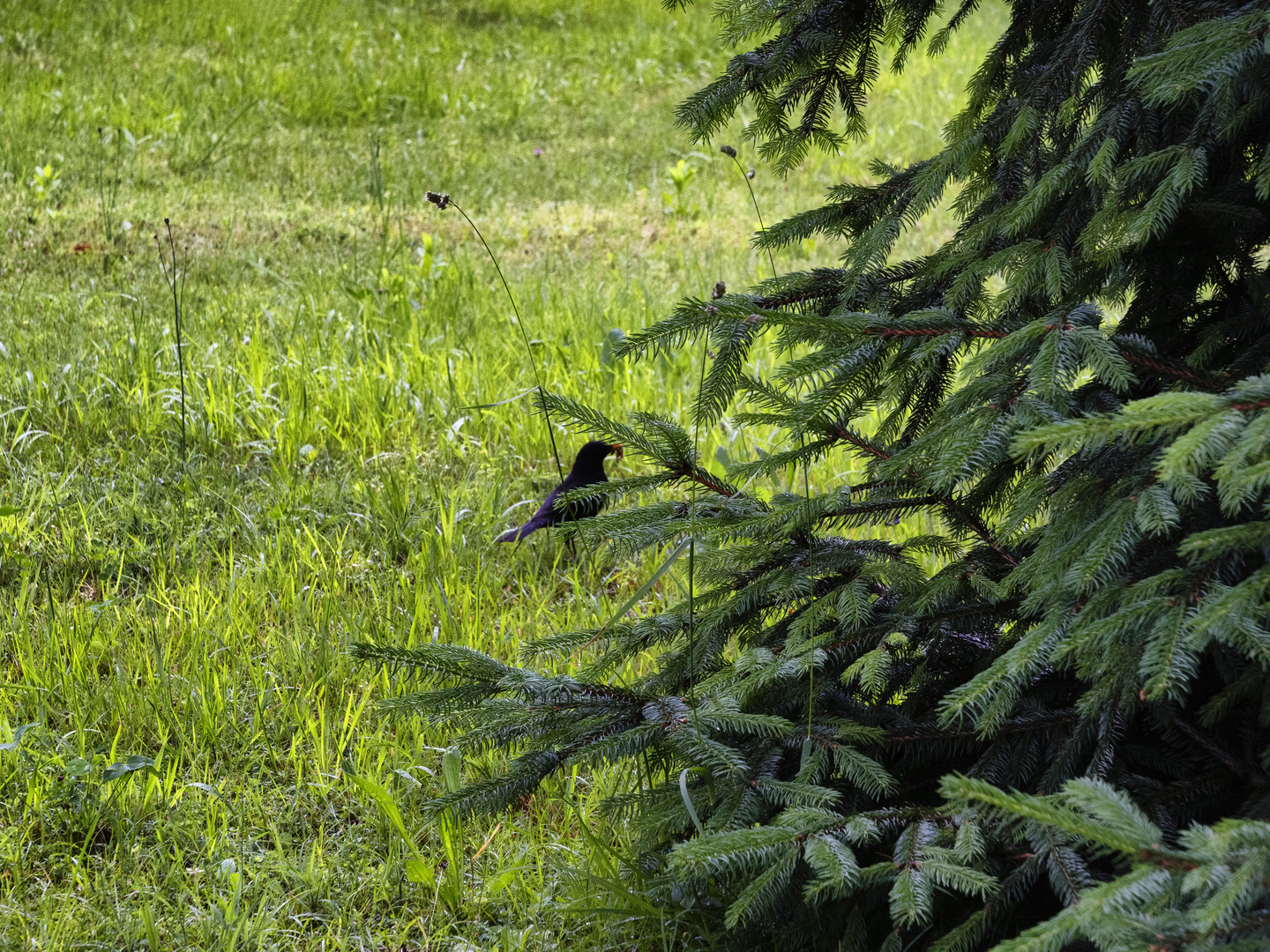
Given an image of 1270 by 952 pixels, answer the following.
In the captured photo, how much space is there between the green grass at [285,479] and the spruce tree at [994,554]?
16.0 inches

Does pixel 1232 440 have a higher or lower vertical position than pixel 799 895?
higher

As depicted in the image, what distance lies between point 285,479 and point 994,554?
8.26 ft

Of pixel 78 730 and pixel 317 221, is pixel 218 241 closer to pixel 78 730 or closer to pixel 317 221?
pixel 317 221

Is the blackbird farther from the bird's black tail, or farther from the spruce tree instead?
the spruce tree

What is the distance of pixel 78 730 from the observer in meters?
2.14

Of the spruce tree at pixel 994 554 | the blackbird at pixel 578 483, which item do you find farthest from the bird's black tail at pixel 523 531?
the spruce tree at pixel 994 554

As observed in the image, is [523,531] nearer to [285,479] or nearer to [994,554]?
[285,479]

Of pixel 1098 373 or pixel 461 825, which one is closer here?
pixel 1098 373

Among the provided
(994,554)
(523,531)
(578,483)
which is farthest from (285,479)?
(994,554)

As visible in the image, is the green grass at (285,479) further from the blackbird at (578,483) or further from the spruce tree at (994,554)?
the spruce tree at (994,554)

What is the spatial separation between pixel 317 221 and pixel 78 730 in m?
4.88

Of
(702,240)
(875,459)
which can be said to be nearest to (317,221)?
(702,240)

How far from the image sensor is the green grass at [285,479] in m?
1.95

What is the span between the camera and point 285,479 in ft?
11.3
